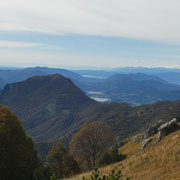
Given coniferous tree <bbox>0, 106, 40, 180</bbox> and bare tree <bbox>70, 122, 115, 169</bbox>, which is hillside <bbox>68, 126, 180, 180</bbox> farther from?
bare tree <bbox>70, 122, 115, 169</bbox>

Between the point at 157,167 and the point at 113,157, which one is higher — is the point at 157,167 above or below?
above

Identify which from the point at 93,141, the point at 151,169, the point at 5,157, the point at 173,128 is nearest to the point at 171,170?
the point at 151,169

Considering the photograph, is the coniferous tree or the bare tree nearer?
the coniferous tree

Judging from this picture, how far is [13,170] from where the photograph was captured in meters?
33.1

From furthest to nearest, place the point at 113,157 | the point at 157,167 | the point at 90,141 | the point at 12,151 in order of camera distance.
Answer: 1. the point at 90,141
2. the point at 113,157
3. the point at 12,151
4. the point at 157,167

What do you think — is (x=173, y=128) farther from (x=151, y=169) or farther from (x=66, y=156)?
(x=151, y=169)

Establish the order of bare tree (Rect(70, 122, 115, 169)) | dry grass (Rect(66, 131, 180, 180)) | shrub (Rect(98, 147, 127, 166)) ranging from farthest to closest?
bare tree (Rect(70, 122, 115, 169)), shrub (Rect(98, 147, 127, 166)), dry grass (Rect(66, 131, 180, 180))

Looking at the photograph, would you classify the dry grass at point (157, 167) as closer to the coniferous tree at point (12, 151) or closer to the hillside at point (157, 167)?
the hillside at point (157, 167)

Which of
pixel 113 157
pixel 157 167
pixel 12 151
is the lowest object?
pixel 113 157

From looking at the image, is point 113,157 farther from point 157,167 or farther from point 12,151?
point 157,167

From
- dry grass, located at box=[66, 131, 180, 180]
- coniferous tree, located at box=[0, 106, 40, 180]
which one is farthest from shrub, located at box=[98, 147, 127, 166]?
dry grass, located at box=[66, 131, 180, 180]

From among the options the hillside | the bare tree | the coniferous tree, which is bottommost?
the bare tree

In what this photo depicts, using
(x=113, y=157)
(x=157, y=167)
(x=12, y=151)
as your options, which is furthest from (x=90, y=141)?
(x=157, y=167)

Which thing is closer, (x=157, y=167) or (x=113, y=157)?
Result: (x=157, y=167)
